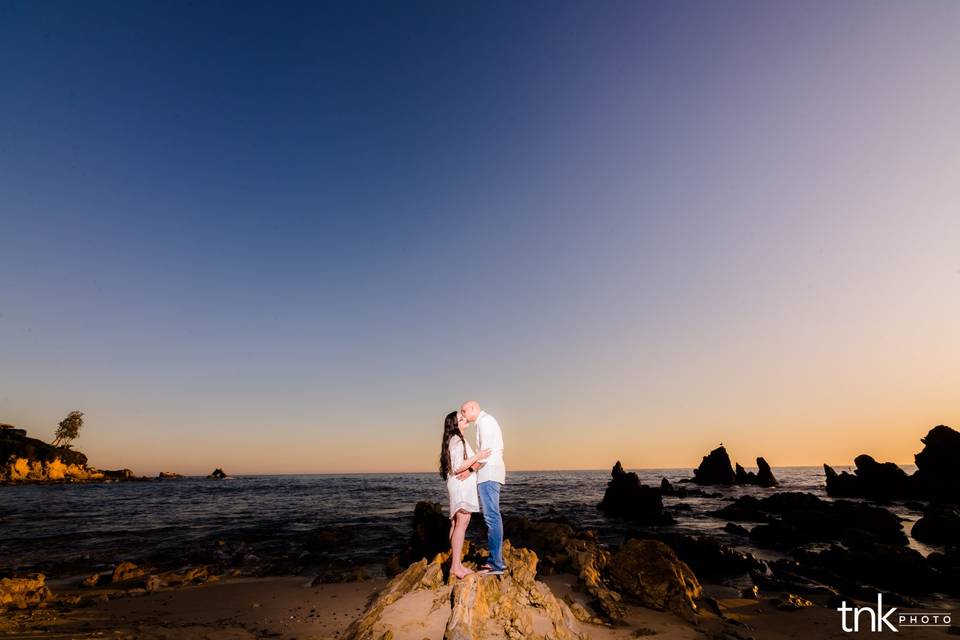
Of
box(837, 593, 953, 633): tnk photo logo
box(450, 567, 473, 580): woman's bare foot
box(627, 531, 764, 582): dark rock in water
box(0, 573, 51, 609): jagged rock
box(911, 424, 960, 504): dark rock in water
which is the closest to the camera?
box(450, 567, 473, 580): woman's bare foot

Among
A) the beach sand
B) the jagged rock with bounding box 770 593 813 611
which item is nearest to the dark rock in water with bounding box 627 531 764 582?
the jagged rock with bounding box 770 593 813 611

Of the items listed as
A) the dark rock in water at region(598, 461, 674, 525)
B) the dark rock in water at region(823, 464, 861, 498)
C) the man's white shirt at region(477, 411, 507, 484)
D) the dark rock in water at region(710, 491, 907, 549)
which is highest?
the man's white shirt at region(477, 411, 507, 484)

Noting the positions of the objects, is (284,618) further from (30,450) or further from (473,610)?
(30,450)

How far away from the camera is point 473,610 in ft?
19.4

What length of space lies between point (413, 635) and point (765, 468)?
105271mm

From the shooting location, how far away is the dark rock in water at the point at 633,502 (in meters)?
32.4

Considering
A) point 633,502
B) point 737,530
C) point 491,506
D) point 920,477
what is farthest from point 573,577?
point 920,477

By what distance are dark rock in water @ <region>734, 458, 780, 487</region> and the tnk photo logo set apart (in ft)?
306

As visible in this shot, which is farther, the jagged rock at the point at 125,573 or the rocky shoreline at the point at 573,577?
the jagged rock at the point at 125,573

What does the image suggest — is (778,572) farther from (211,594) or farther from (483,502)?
(211,594)

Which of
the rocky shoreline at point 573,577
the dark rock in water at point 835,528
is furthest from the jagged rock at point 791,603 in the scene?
the dark rock in water at point 835,528

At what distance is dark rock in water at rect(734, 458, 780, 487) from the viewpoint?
85.1 m

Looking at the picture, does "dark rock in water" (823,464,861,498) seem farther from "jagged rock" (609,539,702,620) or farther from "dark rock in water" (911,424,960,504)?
"jagged rock" (609,539,702,620)

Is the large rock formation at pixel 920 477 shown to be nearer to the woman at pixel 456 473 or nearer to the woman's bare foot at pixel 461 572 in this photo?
the woman's bare foot at pixel 461 572
